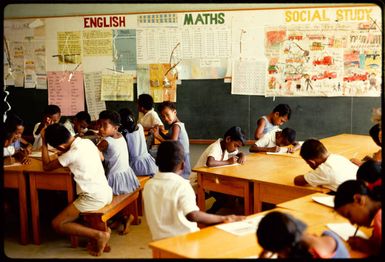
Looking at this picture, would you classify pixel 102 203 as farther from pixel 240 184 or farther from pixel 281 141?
→ pixel 281 141

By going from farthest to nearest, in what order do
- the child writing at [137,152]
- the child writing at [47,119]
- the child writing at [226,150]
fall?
the child writing at [47,119], the child writing at [137,152], the child writing at [226,150]

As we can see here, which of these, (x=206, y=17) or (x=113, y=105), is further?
(x=113, y=105)

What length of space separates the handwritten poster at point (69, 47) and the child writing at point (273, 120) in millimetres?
2441

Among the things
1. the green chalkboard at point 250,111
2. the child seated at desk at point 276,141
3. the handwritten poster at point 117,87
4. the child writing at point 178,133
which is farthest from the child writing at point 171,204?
the handwritten poster at point 117,87

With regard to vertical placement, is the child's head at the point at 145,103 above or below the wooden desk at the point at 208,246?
above

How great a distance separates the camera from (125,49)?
5.68 meters

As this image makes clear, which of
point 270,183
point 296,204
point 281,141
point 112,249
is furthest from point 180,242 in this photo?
point 281,141

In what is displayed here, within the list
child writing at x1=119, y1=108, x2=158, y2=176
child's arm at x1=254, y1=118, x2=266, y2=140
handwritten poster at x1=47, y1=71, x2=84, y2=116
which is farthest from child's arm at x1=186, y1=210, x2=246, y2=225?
handwritten poster at x1=47, y1=71, x2=84, y2=116

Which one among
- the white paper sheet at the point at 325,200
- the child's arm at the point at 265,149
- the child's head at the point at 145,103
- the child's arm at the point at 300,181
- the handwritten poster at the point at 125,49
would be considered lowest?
the white paper sheet at the point at 325,200

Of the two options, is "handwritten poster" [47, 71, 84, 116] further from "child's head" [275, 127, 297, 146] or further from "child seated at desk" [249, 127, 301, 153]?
"child's head" [275, 127, 297, 146]

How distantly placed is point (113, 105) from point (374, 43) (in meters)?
Answer: 3.00

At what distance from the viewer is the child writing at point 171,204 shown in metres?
2.38

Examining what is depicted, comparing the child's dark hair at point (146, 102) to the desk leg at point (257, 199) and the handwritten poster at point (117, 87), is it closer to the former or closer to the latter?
the handwritten poster at point (117, 87)

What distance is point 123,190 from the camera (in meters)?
3.91
